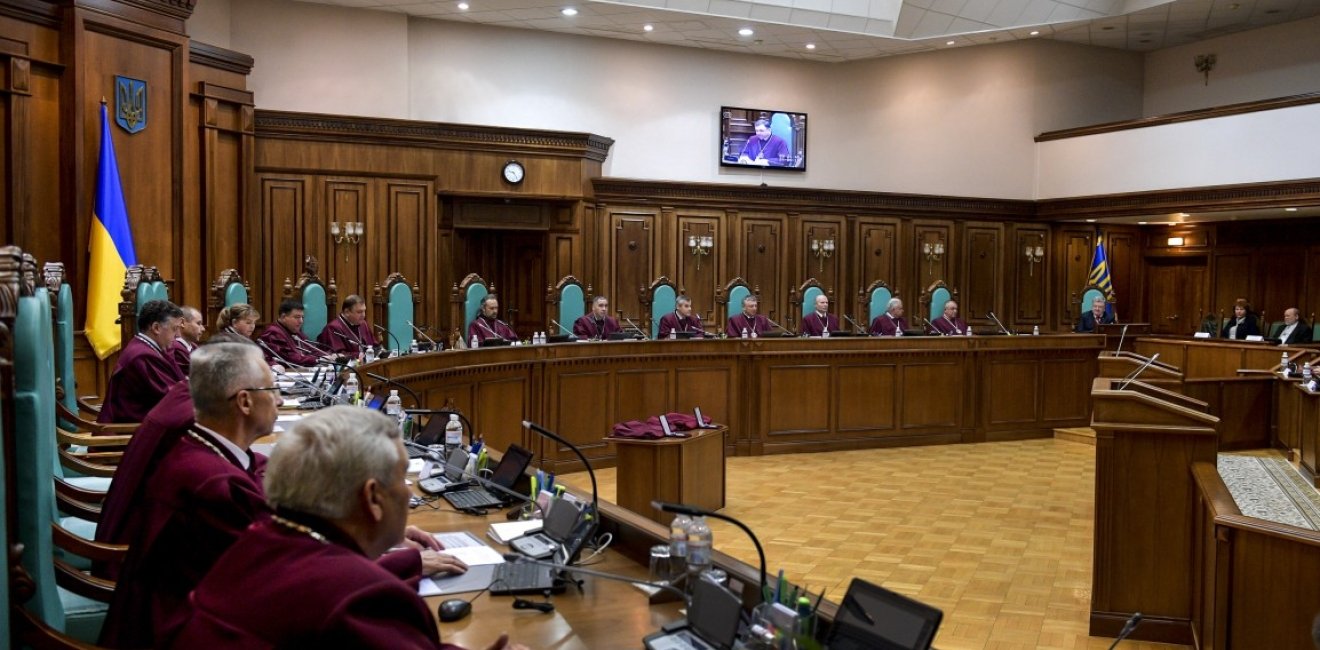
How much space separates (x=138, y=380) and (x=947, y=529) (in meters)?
4.39

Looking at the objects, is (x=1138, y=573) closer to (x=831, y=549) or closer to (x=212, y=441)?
(x=831, y=549)

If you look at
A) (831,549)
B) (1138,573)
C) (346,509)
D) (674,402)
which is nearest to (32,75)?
(674,402)

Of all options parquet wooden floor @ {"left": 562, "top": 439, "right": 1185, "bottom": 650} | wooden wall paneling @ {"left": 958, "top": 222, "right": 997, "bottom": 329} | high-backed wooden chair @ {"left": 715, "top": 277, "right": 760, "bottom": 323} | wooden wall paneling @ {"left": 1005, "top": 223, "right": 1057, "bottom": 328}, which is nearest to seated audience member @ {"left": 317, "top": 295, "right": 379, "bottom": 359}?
parquet wooden floor @ {"left": 562, "top": 439, "right": 1185, "bottom": 650}

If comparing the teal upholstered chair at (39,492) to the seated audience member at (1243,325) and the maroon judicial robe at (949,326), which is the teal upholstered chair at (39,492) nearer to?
the maroon judicial robe at (949,326)

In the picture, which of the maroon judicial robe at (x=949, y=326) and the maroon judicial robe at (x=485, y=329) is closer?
the maroon judicial robe at (x=485, y=329)

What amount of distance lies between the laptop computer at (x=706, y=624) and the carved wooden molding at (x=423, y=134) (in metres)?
8.45

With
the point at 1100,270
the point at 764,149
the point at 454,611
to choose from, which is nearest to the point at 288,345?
the point at 454,611

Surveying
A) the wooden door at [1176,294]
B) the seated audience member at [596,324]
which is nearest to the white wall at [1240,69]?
the wooden door at [1176,294]

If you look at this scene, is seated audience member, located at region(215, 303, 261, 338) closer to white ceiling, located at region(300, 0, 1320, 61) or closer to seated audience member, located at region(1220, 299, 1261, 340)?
white ceiling, located at region(300, 0, 1320, 61)

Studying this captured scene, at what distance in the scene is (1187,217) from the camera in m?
12.3

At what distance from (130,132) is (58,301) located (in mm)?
3236

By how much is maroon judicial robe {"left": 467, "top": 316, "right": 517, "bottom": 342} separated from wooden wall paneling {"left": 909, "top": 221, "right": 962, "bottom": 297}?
6.33 m

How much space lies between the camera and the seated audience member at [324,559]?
4.27ft

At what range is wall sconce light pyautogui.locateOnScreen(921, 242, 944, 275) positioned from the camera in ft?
40.4
